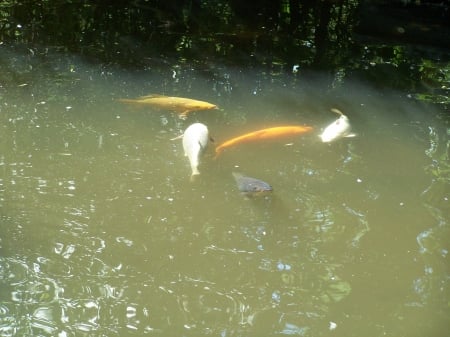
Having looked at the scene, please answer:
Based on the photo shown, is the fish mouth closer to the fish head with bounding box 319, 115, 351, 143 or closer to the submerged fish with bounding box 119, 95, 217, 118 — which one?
the fish head with bounding box 319, 115, 351, 143

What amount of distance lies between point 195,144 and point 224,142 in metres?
0.48

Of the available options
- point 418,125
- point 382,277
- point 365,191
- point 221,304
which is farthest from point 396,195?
point 221,304

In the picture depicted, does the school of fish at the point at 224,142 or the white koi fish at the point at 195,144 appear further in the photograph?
the white koi fish at the point at 195,144

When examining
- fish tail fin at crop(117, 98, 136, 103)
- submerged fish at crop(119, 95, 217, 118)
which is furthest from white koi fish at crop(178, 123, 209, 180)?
fish tail fin at crop(117, 98, 136, 103)

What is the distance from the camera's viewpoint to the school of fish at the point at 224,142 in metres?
3.68

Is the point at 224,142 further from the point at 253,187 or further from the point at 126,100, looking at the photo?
the point at 126,100

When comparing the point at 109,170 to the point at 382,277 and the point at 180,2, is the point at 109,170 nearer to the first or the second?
the point at 382,277

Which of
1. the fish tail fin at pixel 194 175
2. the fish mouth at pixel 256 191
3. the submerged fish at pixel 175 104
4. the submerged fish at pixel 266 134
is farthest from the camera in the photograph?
the submerged fish at pixel 175 104

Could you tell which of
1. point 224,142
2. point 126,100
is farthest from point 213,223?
point 126,100

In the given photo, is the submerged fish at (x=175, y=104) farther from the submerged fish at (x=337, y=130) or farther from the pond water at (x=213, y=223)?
the submerged fish at (x=337, y=130)

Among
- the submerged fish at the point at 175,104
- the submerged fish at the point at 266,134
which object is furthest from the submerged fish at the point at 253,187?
the submerged fish at the point at 175,104

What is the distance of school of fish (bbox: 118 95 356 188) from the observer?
145 inches

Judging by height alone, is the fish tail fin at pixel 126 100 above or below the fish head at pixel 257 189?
above

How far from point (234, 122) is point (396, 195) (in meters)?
1.63
